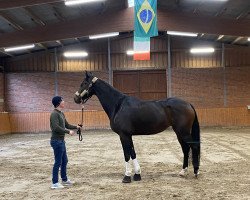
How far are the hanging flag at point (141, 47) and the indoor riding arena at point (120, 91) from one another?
56 millimetres

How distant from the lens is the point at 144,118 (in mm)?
6613

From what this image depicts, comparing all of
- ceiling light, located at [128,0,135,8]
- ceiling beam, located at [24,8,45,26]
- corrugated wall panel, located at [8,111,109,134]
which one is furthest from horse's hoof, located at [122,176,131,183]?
corrugated wall panel, located at [8,111,109,134]

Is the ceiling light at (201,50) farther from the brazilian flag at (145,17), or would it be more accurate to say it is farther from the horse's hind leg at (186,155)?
the horse's hind leg at (186,155)

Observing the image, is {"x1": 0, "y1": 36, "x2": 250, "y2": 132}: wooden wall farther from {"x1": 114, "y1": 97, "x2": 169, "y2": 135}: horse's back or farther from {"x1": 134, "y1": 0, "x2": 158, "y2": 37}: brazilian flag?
{"x1": 114, "y1": 97, "x2": 169, "y2": 135}: horse's back

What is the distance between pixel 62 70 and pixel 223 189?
17930mm

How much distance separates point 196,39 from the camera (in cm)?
2197

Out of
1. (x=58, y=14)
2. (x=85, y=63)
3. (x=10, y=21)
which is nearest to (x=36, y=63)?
(x=85, y=63)

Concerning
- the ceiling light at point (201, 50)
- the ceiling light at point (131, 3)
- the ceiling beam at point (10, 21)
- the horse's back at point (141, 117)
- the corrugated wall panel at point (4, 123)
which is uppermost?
the ceiling light at point (131, 3)

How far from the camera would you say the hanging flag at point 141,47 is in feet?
45.4

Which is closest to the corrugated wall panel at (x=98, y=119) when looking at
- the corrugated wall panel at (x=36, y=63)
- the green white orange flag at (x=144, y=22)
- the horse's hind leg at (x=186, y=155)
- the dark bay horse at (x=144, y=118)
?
the corrugated wall panel at (x=36, y=63)

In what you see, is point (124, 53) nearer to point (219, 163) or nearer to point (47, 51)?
point (47, 51)

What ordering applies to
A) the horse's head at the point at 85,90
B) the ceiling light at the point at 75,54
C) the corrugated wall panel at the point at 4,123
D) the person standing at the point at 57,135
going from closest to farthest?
the person standing at the point at 57,135, the horse's head at the point at 85,90, the corrugated wall panel at the point at 4,123, the ceiling light at the point at 75,54

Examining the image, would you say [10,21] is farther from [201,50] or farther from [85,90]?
[201,50]

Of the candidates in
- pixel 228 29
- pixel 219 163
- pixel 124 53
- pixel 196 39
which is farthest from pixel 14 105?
pixel 219 163
